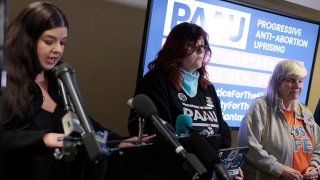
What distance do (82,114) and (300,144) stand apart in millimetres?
1818

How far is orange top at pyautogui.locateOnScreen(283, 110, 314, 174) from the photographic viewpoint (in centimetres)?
240

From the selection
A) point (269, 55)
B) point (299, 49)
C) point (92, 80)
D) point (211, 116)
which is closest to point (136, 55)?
point (92, 80)

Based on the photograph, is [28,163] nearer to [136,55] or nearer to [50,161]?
[50,161]

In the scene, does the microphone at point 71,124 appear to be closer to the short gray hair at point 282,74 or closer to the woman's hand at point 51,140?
the woman's hand at point 51,140

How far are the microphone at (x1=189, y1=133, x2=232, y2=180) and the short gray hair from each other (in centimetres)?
137

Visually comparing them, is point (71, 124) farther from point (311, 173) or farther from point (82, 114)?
point (311, 173)

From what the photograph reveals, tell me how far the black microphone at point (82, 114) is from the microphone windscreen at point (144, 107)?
0.19 m

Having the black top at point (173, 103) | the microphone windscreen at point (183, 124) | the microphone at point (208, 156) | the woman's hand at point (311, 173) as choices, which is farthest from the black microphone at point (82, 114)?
the woman's hand at point (311, 173)

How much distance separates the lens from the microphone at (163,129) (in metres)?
1.04

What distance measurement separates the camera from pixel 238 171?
6.04 ft

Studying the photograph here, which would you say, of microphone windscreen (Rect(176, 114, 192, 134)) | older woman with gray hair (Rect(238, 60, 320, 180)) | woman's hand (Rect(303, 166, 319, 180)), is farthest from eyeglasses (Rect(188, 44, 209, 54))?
woman's hand (Rect(303, 166, 319, 180))

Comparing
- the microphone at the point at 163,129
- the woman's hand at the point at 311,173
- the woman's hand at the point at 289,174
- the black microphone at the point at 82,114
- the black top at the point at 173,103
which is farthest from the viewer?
the woman's hand at the point at 311,173

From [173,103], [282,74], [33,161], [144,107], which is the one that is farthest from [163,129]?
[282,74]

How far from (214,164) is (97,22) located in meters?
1.60
